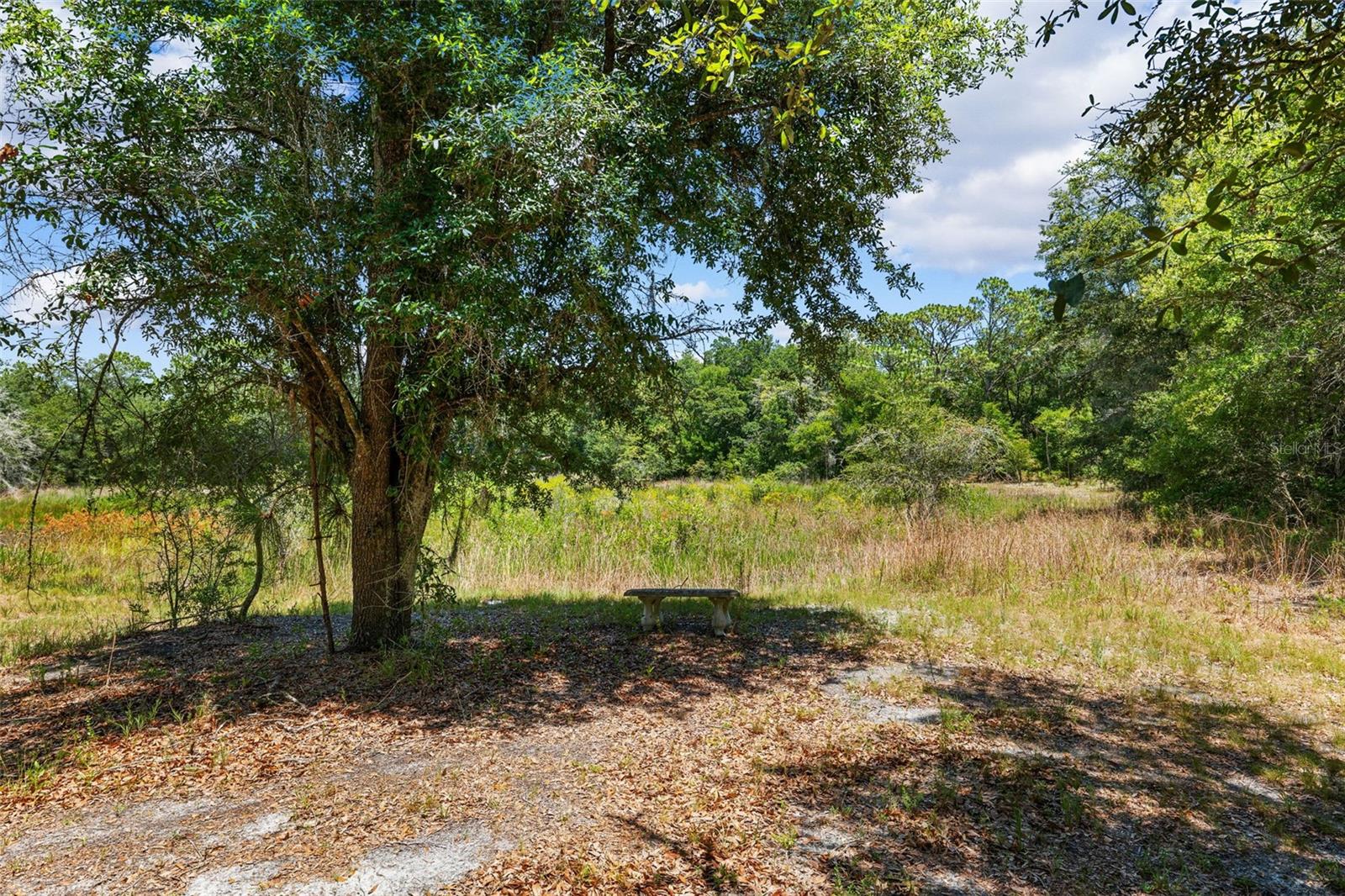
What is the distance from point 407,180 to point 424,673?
3.33 m

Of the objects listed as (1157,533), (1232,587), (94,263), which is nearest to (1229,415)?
(1157,533)

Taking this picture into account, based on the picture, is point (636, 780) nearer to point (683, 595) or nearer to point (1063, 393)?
point (683, 595)

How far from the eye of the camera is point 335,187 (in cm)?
469

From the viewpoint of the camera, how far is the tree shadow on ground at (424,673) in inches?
185

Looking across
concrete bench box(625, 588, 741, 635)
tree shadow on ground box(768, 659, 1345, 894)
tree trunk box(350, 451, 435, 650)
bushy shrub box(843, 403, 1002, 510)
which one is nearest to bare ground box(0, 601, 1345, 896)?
tree shadow on ground box(768, 659, 1345, 894)

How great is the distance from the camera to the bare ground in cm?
300

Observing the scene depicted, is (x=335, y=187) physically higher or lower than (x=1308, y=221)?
lower

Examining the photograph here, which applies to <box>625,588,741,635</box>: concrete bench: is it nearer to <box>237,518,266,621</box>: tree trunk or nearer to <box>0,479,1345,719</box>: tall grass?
<box>0,479,1345,719</box>: tall grass

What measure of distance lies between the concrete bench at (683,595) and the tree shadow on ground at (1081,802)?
245 cm

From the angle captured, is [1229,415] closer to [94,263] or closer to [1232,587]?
[1232,587]

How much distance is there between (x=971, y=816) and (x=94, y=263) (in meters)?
5.25

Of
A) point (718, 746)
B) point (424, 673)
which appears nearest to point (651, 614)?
point (424, 673)

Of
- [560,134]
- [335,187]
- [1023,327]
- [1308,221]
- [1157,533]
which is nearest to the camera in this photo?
[560,134]

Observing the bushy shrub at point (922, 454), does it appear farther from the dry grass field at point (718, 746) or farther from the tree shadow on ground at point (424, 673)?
the tree shadow on ground at point (424, 673)
